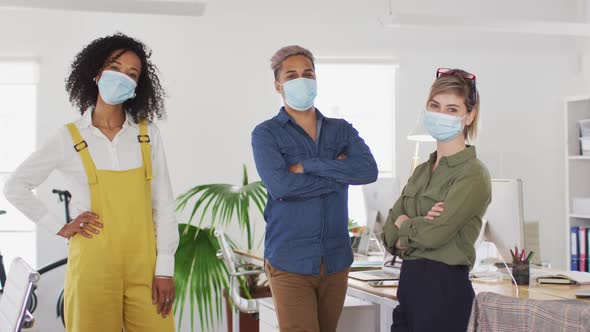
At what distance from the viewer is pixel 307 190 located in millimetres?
2578

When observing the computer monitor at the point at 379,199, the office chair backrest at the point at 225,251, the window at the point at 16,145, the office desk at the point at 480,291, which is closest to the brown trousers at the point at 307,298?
the office desk at the point at 480,291

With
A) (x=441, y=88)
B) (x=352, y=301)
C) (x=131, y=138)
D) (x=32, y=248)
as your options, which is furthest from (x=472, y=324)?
(x=32, y=248)

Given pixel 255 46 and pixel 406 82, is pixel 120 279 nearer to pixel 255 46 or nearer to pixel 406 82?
pixel 255 46

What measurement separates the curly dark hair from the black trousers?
1062mm

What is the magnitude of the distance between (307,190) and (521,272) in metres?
1.20

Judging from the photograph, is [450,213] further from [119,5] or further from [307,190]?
[119,5]

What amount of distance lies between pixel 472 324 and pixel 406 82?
4.56 m

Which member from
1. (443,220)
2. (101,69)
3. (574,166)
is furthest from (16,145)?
(574,166)

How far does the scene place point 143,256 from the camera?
222 cm

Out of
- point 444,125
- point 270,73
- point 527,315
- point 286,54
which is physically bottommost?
point 527,315

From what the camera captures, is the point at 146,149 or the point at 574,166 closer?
the point at 146,149

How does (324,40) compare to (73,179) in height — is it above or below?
above

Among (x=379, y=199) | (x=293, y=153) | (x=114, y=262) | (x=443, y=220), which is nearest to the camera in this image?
(x=114, y=262)

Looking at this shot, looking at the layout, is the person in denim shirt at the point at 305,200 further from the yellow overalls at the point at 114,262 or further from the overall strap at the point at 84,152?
the overall strap at the point at 84,152
